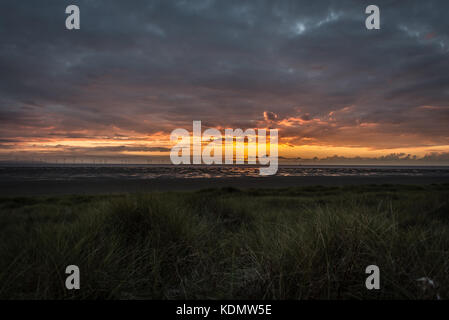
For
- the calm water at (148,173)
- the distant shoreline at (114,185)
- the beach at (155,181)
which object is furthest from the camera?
the calm water at (148,173)

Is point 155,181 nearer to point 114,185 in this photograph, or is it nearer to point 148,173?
point 114,185

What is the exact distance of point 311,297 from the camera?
2373 mm

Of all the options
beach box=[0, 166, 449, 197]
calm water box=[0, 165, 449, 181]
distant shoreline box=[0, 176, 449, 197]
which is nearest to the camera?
distant shoreline box=[0, 176, 449, 197]

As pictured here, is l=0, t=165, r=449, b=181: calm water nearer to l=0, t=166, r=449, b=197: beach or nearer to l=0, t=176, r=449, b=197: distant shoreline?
l=0, t=166, r=449, b=197: beach

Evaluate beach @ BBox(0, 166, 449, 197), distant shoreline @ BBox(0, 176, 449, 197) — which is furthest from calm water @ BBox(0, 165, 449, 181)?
distant shoreline @ BBox(0, 176, 449, 197)

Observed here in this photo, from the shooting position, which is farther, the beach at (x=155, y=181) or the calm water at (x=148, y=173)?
the calm water at (x=148, y=173)

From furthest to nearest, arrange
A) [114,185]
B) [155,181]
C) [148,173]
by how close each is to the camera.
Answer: [148,173], [155,181], [114,185]

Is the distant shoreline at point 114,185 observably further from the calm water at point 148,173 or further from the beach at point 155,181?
the calm water at point 148,173

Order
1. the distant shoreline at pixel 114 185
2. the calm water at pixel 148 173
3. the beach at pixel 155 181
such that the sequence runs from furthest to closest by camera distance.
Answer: the calm water at pixel 148 173
the beach at pixel 155 181
the distant shoreline at pixel 114 185

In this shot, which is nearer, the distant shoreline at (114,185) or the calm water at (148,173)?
the distant shoreline at (114,185)

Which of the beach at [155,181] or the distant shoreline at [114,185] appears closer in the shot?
the distant shoreline at [114,185]

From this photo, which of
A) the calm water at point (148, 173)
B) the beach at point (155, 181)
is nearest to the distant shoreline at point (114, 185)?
the beach at point (155, 181)

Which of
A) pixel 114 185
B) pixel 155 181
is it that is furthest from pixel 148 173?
pixel 114 185
